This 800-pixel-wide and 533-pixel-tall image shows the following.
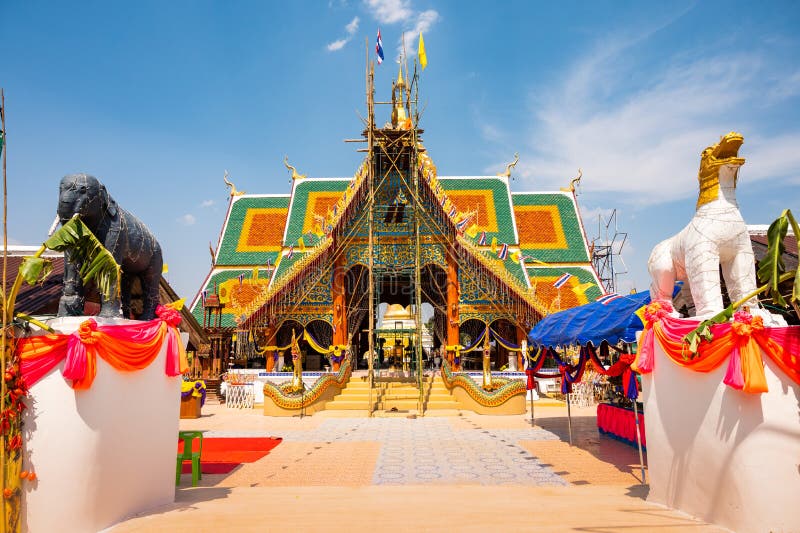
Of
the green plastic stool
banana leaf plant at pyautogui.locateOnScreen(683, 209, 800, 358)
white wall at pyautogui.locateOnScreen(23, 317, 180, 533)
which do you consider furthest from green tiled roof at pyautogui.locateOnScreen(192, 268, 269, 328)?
banana leaf plant at pyautogui.locateOnScreen(683, 209, 800, 358)

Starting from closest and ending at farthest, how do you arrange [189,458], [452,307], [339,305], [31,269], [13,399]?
1. [13,399]
2. [31,269]
3. [189,458]
4. [339,305]
5. [452,307]

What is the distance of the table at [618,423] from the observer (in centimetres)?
773

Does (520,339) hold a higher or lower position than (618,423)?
higher

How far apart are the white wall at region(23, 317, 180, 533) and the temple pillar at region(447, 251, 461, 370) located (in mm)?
10850

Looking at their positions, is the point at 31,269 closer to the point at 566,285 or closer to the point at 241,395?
the point at 241,395

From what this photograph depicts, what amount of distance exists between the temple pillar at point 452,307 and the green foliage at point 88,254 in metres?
11.4

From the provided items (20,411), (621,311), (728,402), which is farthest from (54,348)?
(621,311)

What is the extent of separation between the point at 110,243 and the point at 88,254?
457 millimetres

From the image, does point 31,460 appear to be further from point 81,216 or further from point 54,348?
point 81,216

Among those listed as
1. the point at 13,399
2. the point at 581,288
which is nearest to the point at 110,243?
the point at 13,399

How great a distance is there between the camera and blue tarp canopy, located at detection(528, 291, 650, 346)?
7.32m

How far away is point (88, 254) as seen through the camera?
3975 mm

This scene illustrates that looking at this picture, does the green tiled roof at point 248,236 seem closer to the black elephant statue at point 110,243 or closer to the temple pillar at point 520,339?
the temple pillar at point 520,339

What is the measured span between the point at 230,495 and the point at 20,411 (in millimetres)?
2213
